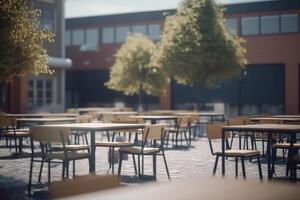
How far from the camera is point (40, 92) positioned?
30.6 metres

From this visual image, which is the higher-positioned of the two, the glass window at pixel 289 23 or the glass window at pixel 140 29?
the glass window at pixel 140 29

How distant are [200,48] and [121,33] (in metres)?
15.9

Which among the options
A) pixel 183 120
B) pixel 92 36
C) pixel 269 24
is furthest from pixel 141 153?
pixel 92 36

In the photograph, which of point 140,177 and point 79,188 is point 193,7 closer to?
point 140,177

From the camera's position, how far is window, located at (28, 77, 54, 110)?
1182 inches

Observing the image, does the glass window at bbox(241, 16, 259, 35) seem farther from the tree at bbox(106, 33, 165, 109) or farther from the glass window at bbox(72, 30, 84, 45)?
the glass window at bbox(72, 30, 84, 45)

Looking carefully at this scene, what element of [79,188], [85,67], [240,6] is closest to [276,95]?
[240,6]

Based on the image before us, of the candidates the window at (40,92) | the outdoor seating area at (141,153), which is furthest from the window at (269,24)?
the outdoor seating area at (141,153)

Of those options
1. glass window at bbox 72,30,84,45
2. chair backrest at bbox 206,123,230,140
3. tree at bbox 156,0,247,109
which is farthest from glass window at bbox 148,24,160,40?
chair backrest at bbox 206,123,230,140

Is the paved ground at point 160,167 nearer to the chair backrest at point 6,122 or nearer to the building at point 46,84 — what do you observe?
the chair backrest at point 6,122

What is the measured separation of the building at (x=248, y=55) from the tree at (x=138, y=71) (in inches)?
103

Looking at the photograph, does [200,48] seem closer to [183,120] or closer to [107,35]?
[183,120]

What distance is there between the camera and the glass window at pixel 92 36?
43219mm

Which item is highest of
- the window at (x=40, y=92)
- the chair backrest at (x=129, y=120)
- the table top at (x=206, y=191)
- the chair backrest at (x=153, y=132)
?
the window at (x=40, y=92)
